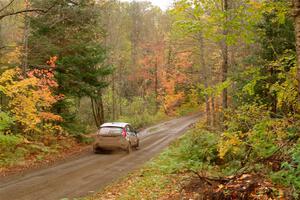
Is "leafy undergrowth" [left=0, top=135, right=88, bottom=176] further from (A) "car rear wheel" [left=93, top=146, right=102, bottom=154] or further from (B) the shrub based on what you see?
(B) the shrub

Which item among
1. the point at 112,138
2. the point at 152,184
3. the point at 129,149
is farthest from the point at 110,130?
the point at 152,184

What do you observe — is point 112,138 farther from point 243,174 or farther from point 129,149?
point 243,174

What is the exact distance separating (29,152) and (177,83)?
1523 inches

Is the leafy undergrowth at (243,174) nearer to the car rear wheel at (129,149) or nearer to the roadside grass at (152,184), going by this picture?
the roadside grass at (152,184)

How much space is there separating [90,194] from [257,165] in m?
5.49

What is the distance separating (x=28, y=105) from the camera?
16.4 m

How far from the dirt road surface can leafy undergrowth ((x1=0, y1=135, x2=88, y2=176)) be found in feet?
3.71

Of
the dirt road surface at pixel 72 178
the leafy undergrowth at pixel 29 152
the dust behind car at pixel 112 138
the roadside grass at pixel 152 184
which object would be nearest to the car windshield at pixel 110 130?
the dust behind car at pixel 112 138

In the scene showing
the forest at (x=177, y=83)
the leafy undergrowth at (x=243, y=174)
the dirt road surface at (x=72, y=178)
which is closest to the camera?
the leafy undergrowth at (x=243, y=174)

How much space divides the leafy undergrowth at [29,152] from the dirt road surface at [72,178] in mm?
1131

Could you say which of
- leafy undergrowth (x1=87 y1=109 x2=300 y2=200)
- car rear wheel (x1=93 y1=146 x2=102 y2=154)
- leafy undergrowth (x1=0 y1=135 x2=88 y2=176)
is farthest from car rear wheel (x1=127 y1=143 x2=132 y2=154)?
leafy undergrowth (x1=87 y1=109 x2=300 y2=200)

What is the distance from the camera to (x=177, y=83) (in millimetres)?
54375

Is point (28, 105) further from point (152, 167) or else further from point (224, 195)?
point (224, 195)

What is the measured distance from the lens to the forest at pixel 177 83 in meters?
8.26
